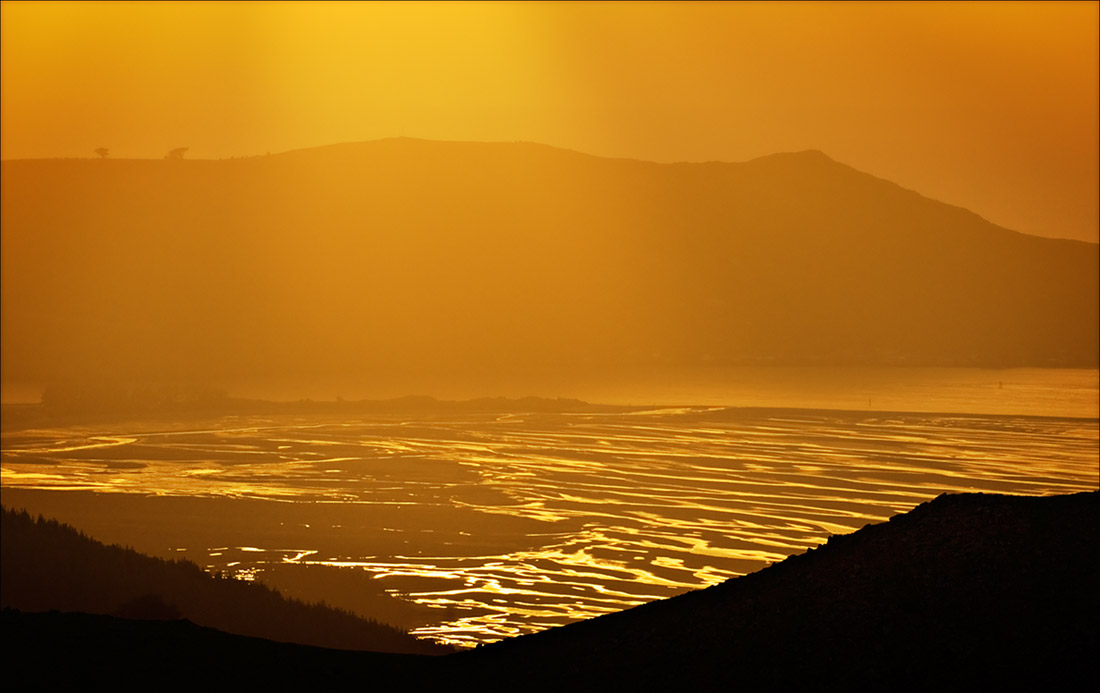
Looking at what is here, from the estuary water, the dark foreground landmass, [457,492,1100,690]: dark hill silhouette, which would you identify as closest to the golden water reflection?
the estuary water

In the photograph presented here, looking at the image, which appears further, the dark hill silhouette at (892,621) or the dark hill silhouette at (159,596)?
the dark hill silhouette at (159,596)

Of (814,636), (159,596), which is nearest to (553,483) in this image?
(159,596)

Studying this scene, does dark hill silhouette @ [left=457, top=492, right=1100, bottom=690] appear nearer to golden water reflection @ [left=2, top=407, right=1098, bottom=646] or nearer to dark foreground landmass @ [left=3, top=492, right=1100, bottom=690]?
dark foreground landmass @ [left=3, top=492, right=1100, bottom=690]

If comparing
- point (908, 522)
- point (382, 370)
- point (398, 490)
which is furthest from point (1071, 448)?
point (382, 370)

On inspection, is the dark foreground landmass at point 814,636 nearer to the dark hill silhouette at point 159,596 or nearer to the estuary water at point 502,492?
the dark hill silhouette at point 159,596

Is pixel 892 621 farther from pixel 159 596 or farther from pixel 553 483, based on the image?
pixel 553 483

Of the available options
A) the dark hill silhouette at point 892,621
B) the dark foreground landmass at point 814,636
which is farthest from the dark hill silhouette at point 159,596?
the dark hill silhouette at point 892,621

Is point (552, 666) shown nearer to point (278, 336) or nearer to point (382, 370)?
point (382, 370)
